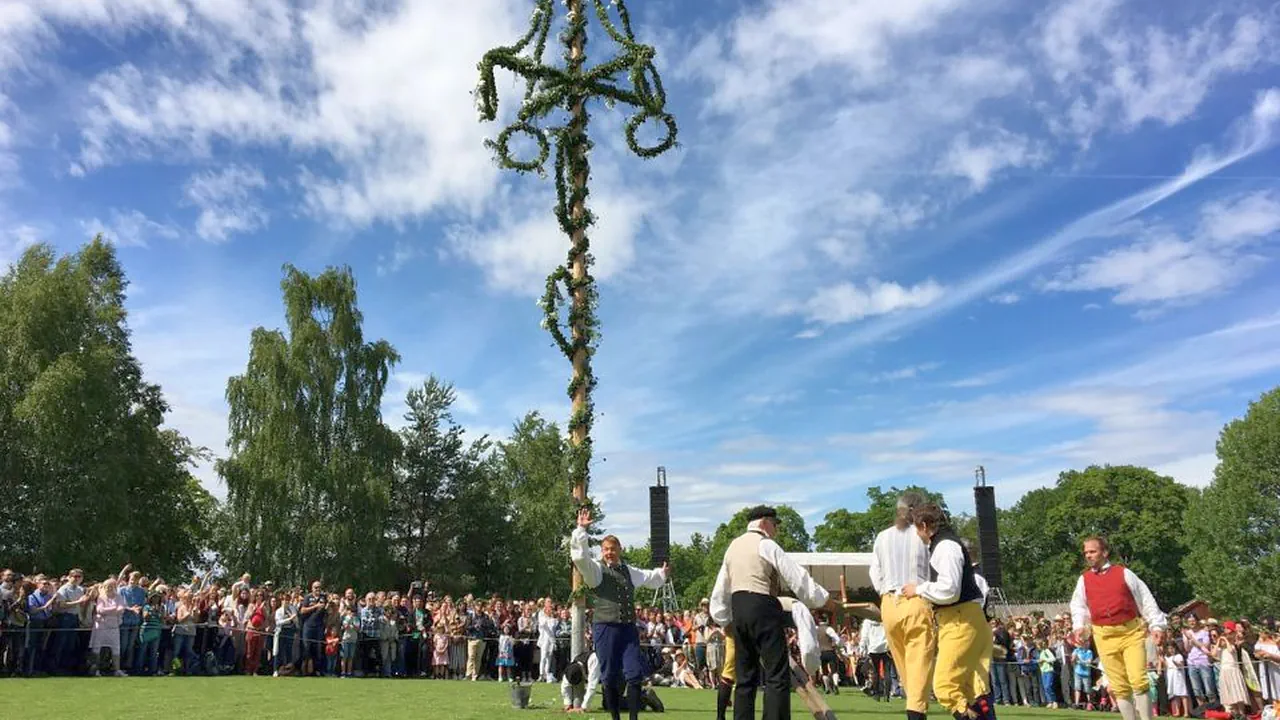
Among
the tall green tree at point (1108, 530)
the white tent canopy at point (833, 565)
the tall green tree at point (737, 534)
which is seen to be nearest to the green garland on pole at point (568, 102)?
the white tent canopy at point (833, 565)

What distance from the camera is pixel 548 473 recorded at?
184 feet

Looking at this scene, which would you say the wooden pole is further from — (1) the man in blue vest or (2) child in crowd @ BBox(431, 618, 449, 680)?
(2) child in crowd @ BBox(431, 618, 449, 680)

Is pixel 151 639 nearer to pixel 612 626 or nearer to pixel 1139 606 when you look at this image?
pixel 612 626

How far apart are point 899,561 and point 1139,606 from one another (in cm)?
329

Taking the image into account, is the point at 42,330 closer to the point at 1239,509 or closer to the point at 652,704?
the point at 652,704

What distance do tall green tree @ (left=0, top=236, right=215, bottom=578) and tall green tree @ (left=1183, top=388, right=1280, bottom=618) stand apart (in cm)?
5061

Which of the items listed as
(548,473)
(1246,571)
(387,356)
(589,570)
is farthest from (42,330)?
(1246,571)

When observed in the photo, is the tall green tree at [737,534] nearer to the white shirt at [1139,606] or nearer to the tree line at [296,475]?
the tree line at [296,475]

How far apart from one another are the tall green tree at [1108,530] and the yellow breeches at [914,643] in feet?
215

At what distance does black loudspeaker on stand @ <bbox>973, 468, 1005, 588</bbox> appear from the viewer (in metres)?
39.0

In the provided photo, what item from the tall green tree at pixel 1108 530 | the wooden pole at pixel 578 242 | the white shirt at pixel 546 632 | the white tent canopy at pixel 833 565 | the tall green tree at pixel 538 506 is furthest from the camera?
the tall green tree at pixel 1108 530

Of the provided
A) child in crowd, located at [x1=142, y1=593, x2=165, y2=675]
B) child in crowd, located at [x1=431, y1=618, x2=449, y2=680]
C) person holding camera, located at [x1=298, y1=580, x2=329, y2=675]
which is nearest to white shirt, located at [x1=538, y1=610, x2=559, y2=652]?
child in crowd, located at [x1=431, y1=618, x2=449, y2=680]

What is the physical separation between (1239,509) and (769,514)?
47924 millimetres

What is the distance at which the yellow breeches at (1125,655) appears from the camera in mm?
9289
